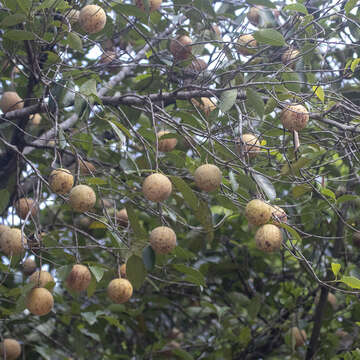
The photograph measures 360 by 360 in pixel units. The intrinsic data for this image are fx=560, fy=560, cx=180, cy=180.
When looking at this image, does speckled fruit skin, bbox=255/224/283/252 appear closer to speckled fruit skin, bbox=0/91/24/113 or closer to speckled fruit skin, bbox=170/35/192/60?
speckled fruit skin, bbox=170/35/192/60

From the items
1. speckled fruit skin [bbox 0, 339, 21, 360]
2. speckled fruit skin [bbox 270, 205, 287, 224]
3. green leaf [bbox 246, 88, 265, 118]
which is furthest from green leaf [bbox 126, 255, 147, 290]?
speckled fruit skin [bbox 0, 339, 21, 360]

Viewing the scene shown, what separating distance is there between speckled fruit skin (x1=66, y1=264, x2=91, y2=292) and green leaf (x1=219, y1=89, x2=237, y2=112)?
0.73 metres

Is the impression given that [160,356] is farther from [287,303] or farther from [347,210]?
[347,210]

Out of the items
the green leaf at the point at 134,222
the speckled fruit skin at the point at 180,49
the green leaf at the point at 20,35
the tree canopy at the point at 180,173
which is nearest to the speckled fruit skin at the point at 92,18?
the tree canopy at the point at 180,173

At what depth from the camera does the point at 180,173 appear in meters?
2.51

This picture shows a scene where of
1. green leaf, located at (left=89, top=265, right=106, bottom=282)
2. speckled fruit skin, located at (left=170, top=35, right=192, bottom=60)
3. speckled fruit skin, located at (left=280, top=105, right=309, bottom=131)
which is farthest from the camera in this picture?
speckled fruit skin, located at (left=170, top=35, right=192, bottom=60)

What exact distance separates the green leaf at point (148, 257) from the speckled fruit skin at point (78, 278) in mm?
301

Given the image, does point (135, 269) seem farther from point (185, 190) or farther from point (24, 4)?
point (24, 4)

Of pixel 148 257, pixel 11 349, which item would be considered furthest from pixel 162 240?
pixel 11 349

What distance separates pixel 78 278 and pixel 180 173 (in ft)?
2.60

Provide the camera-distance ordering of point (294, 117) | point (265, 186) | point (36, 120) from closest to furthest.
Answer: point (265, 186) → point (294, 117) → point (36, 120)

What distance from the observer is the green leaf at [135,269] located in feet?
5.82

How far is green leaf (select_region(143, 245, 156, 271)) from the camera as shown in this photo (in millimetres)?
1703

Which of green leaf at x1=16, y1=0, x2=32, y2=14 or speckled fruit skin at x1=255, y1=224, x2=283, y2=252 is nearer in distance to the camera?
speckled fruit skin at x1=255, y1=224, x2=283, y2=252
